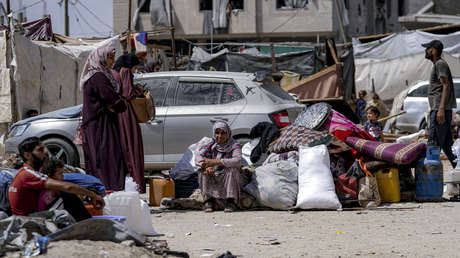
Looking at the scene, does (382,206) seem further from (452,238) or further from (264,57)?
(264,57)

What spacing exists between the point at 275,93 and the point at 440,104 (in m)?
2.54

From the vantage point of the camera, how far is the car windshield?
438 inches

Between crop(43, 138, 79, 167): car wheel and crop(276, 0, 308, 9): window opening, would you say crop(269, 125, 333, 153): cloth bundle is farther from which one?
crop(276, 0, 308, 9): window opening

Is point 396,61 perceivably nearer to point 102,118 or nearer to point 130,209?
point 102,118

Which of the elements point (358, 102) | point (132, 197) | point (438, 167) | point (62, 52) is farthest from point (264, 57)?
point (132, 197)

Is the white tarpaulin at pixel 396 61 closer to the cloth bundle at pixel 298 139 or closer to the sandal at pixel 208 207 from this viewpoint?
the cloth bundle at pixel 298 139

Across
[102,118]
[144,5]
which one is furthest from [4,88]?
[144,5]

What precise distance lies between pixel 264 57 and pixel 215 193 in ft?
57.8

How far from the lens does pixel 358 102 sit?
19812mm

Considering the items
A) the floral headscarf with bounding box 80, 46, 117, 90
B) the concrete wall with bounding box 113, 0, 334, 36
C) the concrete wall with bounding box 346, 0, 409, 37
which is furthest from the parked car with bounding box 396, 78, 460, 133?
the concrete wall with bounding box 346, 0, 409, 37

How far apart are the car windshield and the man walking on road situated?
2.26 metres

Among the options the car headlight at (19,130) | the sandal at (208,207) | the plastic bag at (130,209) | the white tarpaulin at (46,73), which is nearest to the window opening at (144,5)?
the white tarpaulin at (46,73)

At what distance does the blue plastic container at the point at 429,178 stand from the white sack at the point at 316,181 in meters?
1.14

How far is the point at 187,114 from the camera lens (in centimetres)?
1102
